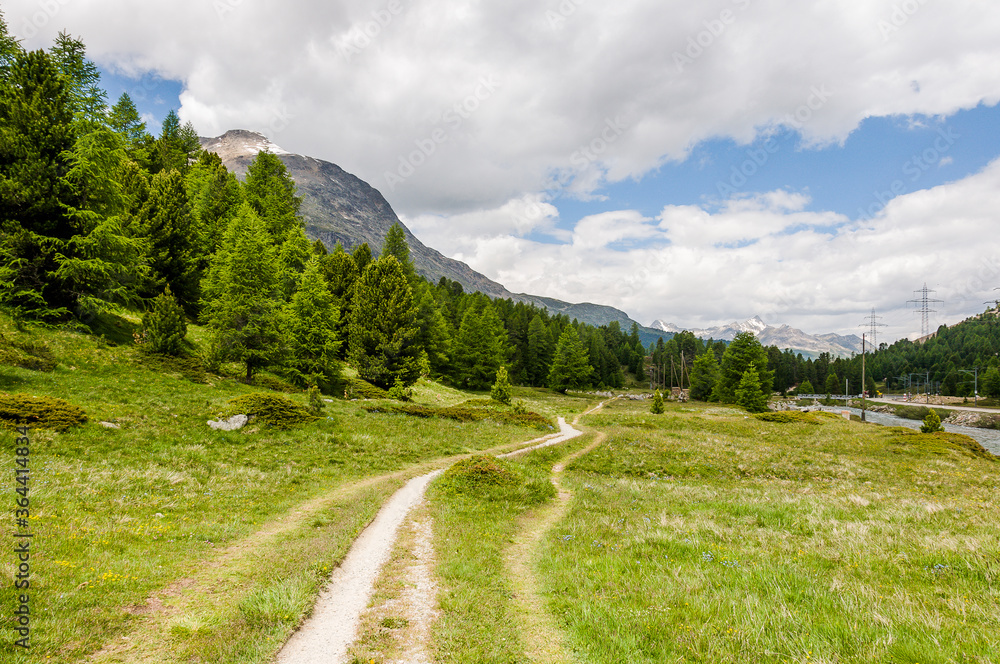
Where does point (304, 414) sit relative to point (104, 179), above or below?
below

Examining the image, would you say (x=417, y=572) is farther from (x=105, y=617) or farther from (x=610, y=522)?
(x=610, y=522)

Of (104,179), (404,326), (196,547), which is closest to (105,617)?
(196,547)

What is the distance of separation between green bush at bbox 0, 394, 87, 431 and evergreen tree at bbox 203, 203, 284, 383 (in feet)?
49.1

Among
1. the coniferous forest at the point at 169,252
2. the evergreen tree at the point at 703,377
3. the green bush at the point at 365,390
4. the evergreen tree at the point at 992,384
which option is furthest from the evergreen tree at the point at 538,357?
the evergreen tree at the point at 992,384

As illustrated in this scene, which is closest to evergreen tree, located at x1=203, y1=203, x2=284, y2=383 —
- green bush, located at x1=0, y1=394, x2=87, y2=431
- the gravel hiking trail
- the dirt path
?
green bush, located at x1=0, y1=394, x2=87, y2=431

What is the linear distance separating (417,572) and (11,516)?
29.8 feet

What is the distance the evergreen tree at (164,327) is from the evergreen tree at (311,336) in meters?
7.50

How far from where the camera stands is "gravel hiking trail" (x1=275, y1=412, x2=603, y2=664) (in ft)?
20.8

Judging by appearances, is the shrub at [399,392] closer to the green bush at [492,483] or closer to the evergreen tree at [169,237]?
the evergreen tree at [169,237]

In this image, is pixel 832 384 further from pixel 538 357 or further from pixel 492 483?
pixel 492 483

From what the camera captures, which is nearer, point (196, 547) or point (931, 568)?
point (931, 568)

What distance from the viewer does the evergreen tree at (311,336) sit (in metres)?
35.2

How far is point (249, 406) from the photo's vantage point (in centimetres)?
2212

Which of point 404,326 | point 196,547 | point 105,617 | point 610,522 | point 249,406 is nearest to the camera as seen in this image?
point 105,617
